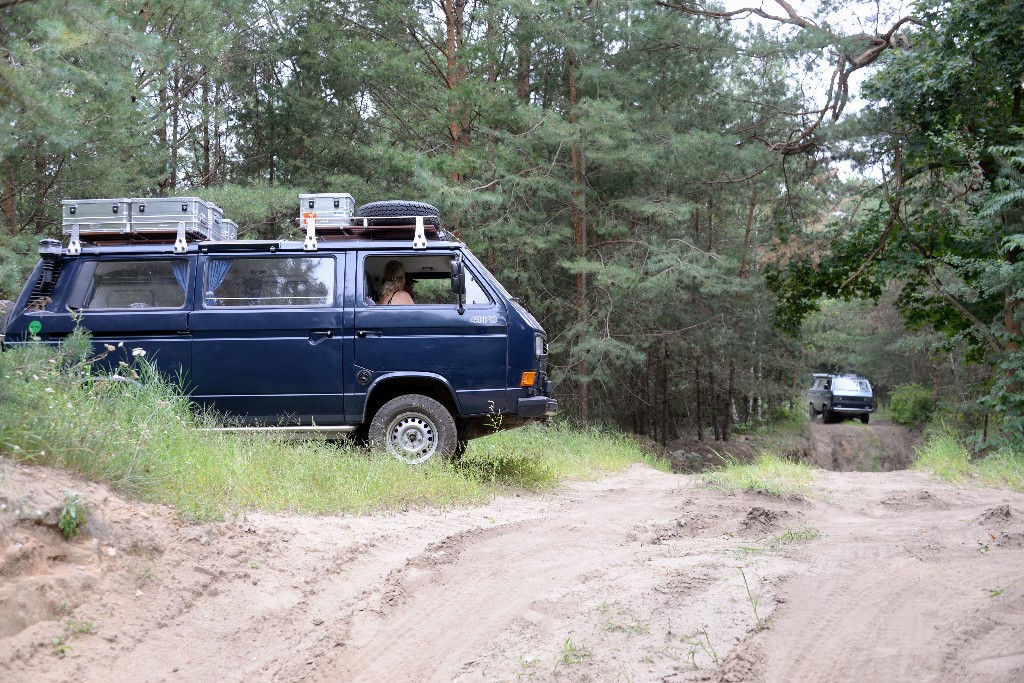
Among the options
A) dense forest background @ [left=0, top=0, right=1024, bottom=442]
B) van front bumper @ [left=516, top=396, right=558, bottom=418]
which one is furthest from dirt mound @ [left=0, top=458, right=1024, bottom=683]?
dense forest background @ [left=0, top=0, right=1024, bottom=442]

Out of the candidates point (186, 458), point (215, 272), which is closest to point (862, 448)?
point (215, 272)

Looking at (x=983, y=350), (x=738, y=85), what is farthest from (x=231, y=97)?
(x=983, y=350)

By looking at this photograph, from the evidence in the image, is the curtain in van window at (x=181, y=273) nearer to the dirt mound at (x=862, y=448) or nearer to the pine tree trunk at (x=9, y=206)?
the pine tree trunk at (x=9, y=206)

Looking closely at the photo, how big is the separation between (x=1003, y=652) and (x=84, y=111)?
13.6m

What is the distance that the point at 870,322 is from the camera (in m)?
40.2

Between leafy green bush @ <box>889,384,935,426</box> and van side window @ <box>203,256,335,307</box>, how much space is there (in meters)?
31.1

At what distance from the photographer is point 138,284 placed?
29.1 feet

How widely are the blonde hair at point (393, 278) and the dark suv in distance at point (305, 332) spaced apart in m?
0.24

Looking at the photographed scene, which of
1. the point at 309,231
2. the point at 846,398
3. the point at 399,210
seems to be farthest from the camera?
the point at 846,398

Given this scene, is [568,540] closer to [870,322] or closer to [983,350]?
[983,350]

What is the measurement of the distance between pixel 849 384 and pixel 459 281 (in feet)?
112

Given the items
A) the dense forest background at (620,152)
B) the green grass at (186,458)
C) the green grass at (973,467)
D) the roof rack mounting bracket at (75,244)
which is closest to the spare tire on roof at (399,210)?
the green grass at (186,458)

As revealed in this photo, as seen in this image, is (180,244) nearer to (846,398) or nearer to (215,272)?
(215,272)

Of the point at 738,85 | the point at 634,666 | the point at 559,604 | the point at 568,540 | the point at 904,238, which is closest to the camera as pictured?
the point at 634,666
